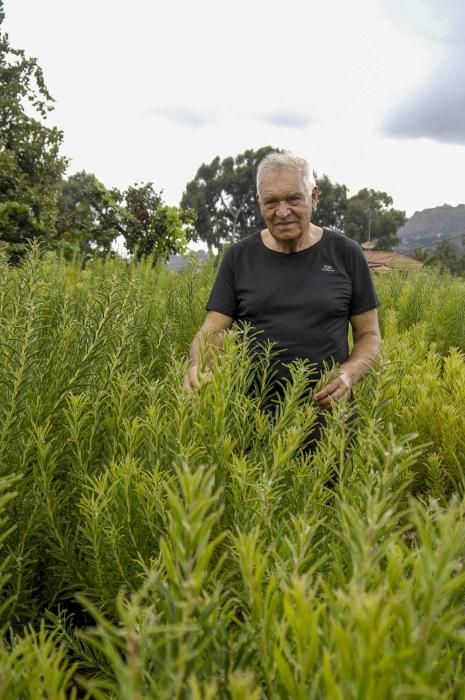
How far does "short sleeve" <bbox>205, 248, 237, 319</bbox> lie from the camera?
3.62 metres

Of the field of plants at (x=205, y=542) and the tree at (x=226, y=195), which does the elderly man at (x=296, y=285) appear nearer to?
the field of plants at (x=205, y=542)

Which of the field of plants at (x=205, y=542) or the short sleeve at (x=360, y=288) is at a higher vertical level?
the short sleeve at (x=360, y=288)

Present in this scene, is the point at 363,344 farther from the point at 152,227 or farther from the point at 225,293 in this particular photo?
the point at 152,227

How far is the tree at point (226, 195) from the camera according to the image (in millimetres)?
65938

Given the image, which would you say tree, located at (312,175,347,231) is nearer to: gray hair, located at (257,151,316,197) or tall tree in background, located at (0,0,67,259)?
tall tree in background, located at (0,0,67,259)

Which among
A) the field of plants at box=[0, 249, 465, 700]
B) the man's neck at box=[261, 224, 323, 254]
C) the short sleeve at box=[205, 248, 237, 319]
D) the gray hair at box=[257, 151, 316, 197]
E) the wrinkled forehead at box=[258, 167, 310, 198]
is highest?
the gray hair at box=[257, 151, 316, 197]

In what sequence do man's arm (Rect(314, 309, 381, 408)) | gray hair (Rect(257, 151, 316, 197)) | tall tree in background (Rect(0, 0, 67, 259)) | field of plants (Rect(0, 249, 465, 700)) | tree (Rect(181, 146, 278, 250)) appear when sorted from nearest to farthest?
field of plants (Rect(0, 249, 465, 700)) → man's arm (Rect(314, 309, 381, 408)) → gray hair (Rect(257, 151, 316, 197)) → tall tree in background (Rect(0, 0, 67, 259)) → tree (Rect(181, 146, 278, 250))

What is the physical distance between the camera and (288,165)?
11.6 ft

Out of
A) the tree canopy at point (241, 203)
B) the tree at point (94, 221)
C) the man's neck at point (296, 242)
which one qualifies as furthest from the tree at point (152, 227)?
the tree canopy at point (241, 203)

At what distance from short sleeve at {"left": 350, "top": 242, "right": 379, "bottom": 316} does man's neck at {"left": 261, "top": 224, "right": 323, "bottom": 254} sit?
273mm

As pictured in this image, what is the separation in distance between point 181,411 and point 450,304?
4.32 m

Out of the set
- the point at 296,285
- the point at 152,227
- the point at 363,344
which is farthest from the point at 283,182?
the point at 152,227

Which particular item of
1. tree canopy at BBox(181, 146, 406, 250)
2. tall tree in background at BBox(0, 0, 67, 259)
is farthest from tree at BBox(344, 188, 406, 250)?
tall tree in background at BBox(0, 0, 67, 259)

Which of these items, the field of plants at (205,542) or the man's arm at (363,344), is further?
the man's arm at (363,344)
